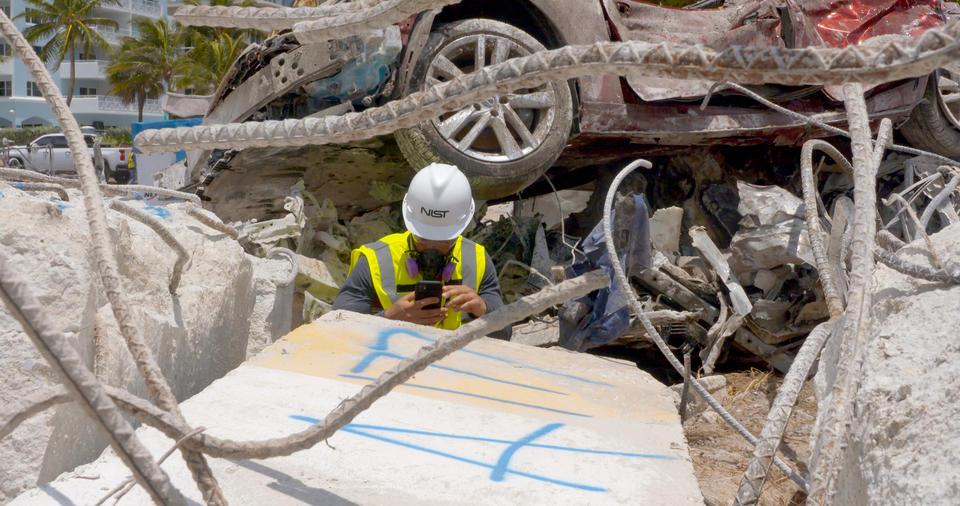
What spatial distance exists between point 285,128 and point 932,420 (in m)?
→ 1.09

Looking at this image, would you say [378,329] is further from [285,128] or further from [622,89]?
[622,89]

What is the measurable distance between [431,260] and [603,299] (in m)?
1.55

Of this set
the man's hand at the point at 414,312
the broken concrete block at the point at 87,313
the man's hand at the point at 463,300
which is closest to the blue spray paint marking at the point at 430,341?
the broken concrete block at the point at 87,313

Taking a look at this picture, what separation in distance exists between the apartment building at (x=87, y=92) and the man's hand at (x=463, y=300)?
4588 centimetres

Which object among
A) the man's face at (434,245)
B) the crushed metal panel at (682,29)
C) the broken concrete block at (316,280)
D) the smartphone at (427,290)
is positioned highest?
the crushed metal panel at (682,29)

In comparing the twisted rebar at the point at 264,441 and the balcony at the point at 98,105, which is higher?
Result: the twisted rebar at the point at 264,441

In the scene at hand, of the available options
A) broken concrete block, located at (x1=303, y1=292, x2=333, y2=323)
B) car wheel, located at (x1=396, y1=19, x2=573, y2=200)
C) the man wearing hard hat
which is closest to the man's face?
the man wearing hard hat

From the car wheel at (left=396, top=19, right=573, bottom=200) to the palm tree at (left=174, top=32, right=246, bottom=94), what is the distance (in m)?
27.1

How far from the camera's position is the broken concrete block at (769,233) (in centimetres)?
535

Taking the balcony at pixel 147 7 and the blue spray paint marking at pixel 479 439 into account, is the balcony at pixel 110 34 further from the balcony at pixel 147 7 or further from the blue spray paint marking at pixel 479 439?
the blue spray paint marking at pixel 479 439

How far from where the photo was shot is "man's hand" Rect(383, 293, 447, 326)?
131 inches

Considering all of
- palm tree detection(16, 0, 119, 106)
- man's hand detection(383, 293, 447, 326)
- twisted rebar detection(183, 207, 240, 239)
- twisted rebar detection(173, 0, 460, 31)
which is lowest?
man's hand detection(383, 293, 447, 326)

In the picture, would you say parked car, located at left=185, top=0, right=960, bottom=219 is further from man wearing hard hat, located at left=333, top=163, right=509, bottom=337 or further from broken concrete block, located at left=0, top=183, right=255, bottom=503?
broken concrete block, located at left=0, top=183, right=255, bottom=503

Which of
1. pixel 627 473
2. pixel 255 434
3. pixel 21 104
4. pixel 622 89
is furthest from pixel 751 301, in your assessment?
A: pixel 21 104
